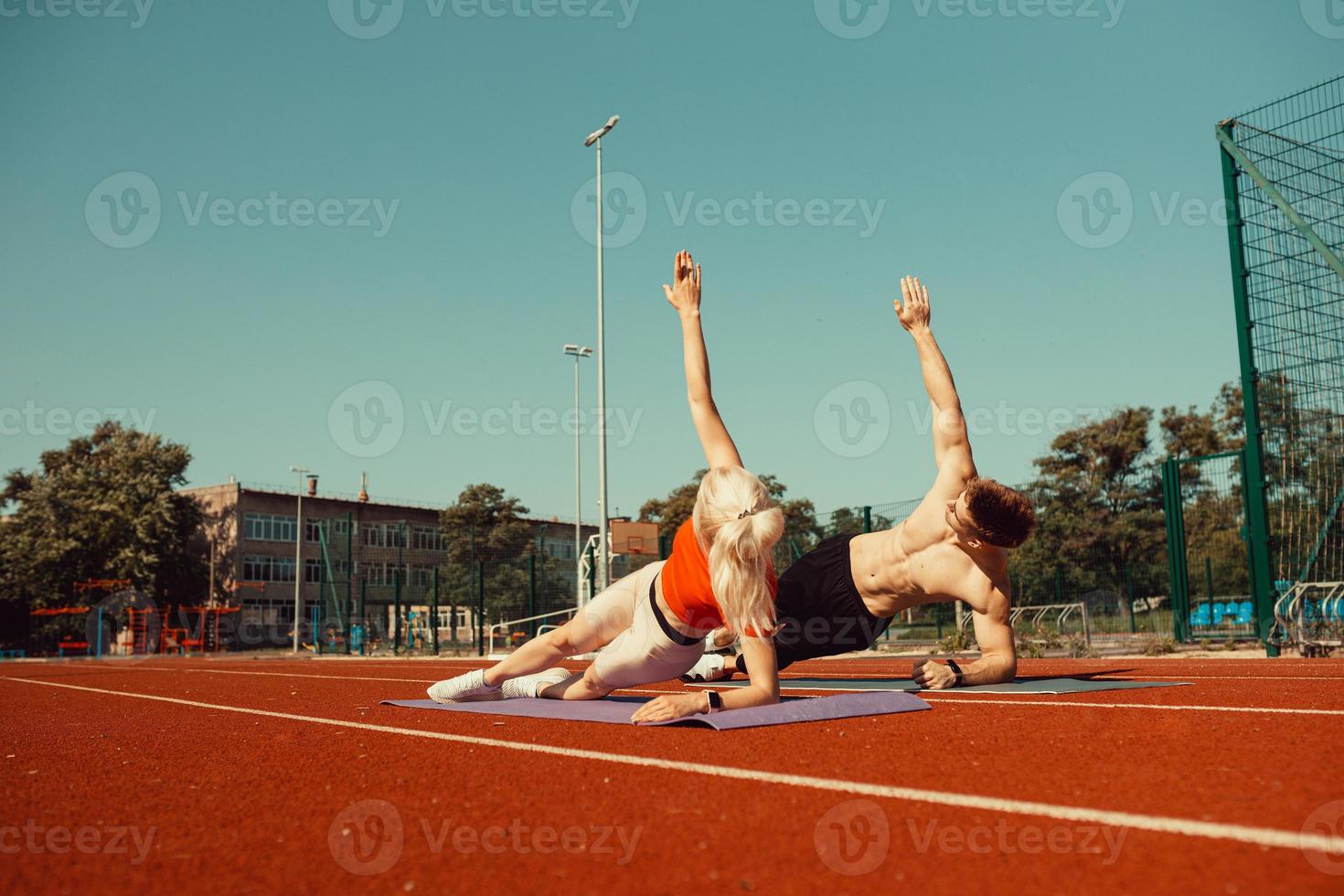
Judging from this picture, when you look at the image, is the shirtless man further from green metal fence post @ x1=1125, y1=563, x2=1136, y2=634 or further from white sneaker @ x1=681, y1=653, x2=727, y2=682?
green metal fence post @ x1=1125, y1=563, x2=1136, y2=634

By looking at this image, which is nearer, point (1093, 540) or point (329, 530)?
point (1093, 540)

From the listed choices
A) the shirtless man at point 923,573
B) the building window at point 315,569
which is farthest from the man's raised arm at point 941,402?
the building window at point 315,569

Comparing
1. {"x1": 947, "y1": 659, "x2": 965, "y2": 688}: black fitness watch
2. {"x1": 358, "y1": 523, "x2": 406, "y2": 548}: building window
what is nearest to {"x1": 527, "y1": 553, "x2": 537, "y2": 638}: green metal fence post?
{"x1": 947, "y1": 659, "x2": 965, "y2": 688}: black fitness watch

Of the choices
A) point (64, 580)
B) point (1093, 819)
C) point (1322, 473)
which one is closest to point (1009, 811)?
point (1093, 819)

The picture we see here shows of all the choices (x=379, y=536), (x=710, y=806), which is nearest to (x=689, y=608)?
(x=710, y=806)

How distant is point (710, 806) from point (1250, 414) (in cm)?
1246

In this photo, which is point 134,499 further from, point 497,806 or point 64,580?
point 497,806

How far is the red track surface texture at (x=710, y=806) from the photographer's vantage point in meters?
2.09

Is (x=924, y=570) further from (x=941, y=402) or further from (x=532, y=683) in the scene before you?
(x=532, y=683)

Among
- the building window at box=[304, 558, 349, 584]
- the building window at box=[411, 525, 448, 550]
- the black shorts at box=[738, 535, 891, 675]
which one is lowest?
the black shorts at box=[738, 535, 891, 675]

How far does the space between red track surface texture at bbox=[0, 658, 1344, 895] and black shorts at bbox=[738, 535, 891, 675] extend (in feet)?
3.68

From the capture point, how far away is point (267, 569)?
56531 mm

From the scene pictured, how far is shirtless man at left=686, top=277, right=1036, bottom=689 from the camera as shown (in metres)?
5.47

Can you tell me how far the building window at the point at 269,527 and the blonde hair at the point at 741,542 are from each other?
186ft
